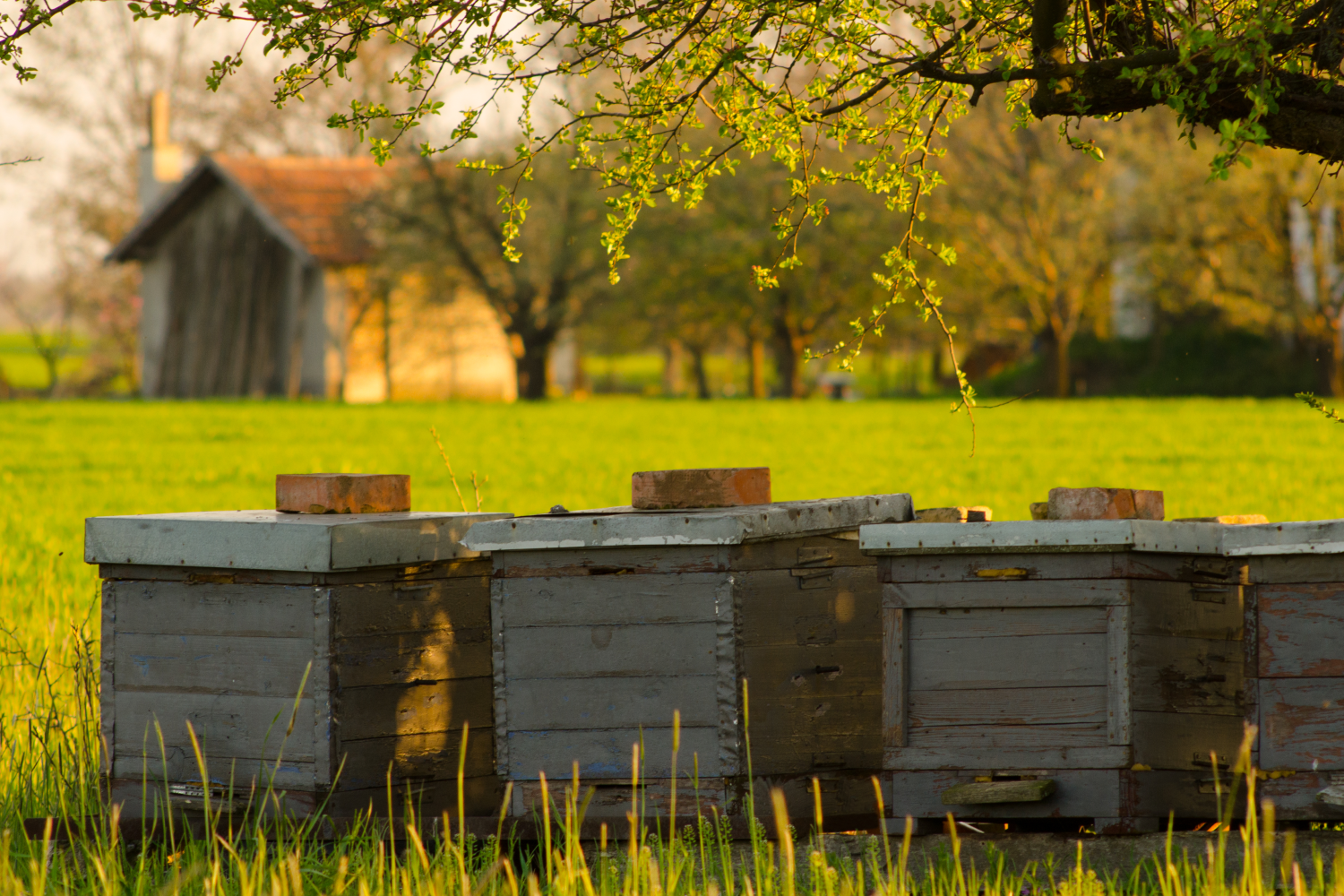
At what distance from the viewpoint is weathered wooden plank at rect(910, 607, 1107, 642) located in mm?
3551

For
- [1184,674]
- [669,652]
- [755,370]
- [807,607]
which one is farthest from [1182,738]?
[755,370]

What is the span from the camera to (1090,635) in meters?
3.55

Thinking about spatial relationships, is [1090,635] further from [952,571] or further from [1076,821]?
[1076,821]

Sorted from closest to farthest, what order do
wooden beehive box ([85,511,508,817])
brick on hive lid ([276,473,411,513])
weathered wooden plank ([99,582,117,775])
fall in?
wooden beehive box ([85,511,508,817]) < weathered wooden plank ([99,582,117,775]) < brick on hive lid ([276,473,411,513])

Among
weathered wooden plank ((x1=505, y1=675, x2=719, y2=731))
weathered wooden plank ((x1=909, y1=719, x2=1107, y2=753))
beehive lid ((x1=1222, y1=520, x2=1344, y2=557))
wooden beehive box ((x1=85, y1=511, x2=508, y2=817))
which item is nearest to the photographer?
beehive lid ((x1=1222, y1=520, x2=1344, y2=557))

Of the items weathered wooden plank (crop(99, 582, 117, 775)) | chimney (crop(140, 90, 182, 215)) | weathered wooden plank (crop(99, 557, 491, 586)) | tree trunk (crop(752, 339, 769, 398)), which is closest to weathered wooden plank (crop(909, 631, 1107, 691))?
weathered wooden plank (crop(99, 557, 491, 586))

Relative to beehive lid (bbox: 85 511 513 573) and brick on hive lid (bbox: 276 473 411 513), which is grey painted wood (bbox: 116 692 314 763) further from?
brick on hive lid (bbox: 276 473 411 513)

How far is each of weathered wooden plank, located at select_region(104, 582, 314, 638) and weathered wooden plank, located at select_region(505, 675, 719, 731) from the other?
648 mm

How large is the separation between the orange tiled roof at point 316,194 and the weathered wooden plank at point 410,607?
29306 mm

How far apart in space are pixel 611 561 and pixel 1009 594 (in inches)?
42.1

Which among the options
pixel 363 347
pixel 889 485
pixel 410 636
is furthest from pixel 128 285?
pixel 410 636

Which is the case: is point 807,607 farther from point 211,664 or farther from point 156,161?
point 156,161

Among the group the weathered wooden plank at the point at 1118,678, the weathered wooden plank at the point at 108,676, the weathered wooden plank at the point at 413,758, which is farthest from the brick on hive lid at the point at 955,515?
the weathered wooden plank at the point at 108,676

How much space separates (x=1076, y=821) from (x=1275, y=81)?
208 centimetres
